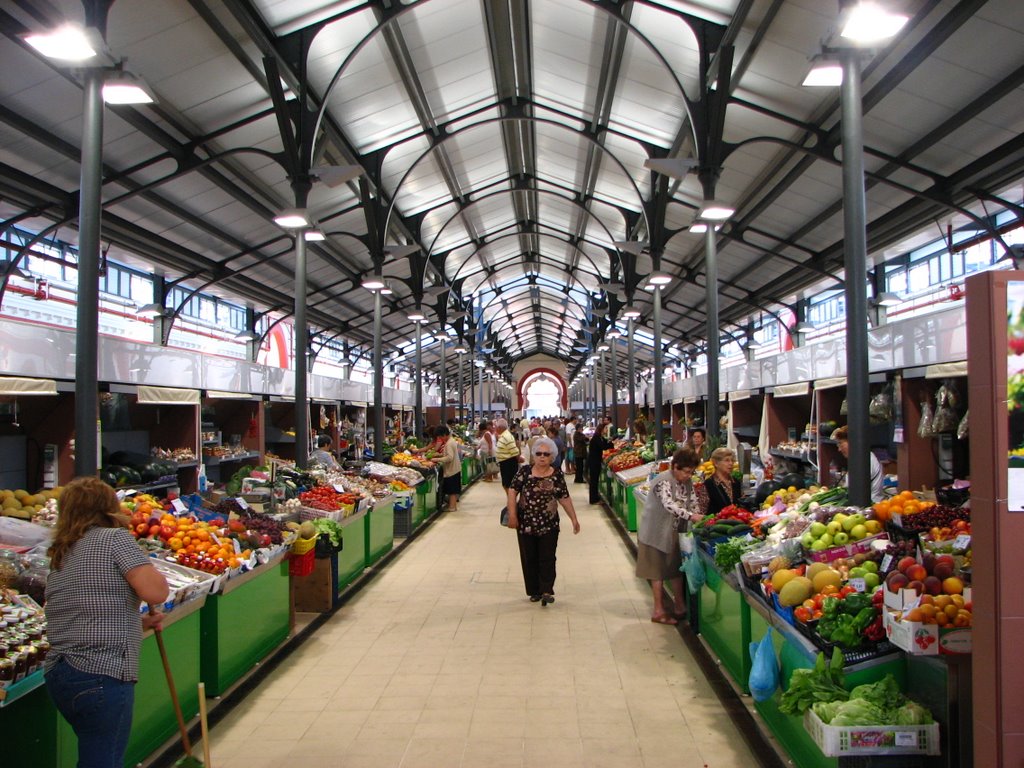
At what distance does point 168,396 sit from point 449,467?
624 cm

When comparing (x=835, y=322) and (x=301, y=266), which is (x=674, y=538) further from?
(x=835, y=322)

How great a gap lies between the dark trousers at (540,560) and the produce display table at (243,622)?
78.8 inches

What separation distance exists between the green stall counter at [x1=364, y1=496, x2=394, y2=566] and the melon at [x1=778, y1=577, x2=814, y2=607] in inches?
209

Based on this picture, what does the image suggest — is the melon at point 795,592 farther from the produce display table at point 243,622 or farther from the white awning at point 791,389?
the white awning at point 791,389

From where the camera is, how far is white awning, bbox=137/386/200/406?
7250mm

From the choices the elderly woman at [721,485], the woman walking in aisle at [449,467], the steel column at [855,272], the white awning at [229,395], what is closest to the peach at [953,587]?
the steel column at [855,272]

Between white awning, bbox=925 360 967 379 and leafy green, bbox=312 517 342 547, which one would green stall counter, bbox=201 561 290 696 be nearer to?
leafy green, bbox=312 517 342 547

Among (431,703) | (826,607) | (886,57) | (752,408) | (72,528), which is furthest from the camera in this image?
(752,408)

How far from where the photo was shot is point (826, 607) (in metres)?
3.28

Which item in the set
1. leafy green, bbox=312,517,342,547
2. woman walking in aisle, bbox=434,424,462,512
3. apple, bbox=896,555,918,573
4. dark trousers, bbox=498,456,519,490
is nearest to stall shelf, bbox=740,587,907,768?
apple, bbox=896,555,918,573

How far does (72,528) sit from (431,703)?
2392 millimetres

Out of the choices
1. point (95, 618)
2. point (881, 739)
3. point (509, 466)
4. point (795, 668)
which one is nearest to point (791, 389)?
point (795, 668)

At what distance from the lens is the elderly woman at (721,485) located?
6.22 m

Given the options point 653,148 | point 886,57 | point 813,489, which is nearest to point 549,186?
point 653,148
